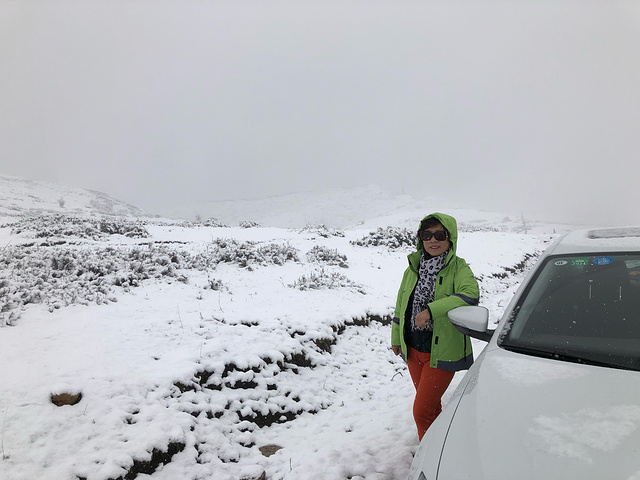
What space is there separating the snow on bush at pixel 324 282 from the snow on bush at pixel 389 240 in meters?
7.37

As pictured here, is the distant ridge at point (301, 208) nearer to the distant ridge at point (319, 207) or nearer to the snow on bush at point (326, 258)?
the distant ridge at point (319, 207)

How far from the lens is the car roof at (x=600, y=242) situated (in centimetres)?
251

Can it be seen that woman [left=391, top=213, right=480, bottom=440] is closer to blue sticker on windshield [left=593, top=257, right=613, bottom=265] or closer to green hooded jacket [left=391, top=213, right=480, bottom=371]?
green hooded jacket [left=391, top=213, right=480, bottom=371]

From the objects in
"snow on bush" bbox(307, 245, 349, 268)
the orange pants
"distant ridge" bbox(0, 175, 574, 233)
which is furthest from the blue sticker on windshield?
"distant ridge" bbox(0, 175, 574, 233)

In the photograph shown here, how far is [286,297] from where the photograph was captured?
7.45 m

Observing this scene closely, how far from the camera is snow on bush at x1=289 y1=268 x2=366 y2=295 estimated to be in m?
8.40

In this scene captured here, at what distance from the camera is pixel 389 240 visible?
679 inches

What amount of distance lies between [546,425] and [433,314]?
119 cm

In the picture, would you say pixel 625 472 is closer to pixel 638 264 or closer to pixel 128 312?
pixel 638 264

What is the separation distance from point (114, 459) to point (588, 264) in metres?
4.18

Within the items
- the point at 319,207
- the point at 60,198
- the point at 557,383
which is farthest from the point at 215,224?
the point at 319,207

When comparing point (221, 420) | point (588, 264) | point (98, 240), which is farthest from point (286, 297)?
point (98, 240)

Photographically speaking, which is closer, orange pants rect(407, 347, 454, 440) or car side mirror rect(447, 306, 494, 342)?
car side mirror rect(447, 306, 494, 342)

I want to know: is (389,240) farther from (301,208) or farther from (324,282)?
(301,208)
